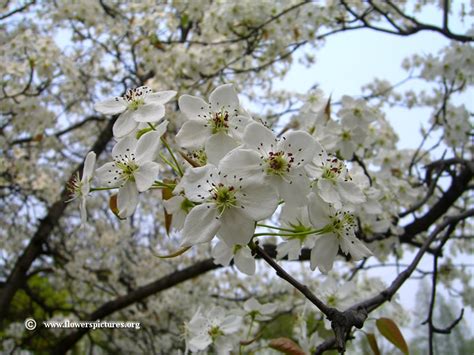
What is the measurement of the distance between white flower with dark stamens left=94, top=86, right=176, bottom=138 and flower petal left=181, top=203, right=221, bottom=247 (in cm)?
25

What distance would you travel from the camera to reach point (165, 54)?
3.49 m

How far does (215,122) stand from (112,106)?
0.29 meters

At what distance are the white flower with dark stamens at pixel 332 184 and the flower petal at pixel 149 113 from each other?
12.7 inches

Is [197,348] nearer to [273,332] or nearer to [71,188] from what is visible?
[71,188]

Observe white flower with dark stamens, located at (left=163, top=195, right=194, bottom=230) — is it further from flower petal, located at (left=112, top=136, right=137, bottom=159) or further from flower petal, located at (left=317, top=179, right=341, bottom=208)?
flower petal, located at (left=317, top=179, right=341, bottom=208)

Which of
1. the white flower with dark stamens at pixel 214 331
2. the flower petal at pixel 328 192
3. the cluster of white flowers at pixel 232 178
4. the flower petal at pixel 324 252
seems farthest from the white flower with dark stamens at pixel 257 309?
the flower petal at pixel 328 192

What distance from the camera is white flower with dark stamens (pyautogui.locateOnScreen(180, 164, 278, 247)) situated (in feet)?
2.55

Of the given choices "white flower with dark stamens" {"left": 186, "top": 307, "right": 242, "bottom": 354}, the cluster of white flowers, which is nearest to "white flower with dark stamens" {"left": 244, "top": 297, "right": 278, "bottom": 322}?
"white flower with dark stamens" {"left": 186, "top": 307, "right": 242, "bottom": 354}

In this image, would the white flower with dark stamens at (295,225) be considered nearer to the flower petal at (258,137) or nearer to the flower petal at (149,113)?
the flower petal at (258,137)

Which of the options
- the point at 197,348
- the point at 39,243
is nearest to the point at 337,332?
the point at 197,348

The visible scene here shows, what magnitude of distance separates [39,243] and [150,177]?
10.4ft

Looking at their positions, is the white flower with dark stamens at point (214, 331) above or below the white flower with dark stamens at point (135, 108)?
below

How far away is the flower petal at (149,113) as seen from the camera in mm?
936

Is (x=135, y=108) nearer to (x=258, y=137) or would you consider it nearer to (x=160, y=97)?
(x=160, y=97)
